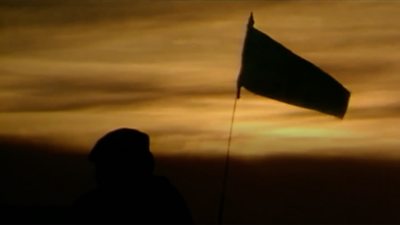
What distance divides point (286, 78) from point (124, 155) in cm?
182

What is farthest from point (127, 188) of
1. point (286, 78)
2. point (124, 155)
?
point (286, 78)

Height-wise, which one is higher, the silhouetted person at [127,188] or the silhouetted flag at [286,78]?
the silhouetted flag at [286,78]

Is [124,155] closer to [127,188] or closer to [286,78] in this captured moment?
[127,188]

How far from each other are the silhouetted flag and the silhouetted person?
1.51 m

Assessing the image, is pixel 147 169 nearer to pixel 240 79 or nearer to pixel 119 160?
pixel 119 160

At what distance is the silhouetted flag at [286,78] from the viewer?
30.7 ft

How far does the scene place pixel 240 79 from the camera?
9797 mm

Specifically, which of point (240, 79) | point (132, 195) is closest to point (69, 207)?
point (132, 195)

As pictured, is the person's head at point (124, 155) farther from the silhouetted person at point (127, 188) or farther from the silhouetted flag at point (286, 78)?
the silhouetted flag at point (286, 78)

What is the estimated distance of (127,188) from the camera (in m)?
8.27

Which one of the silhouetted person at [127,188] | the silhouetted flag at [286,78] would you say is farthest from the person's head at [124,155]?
the silhouetted flag at [286,78]

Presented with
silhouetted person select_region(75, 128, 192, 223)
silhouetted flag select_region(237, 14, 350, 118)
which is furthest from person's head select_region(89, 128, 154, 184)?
silhouetted flag select_region(237, 14, 350, 118)

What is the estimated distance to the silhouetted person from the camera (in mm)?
8211

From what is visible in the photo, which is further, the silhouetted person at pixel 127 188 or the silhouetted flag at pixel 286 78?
the silhouetted flag at pixel 286 78
